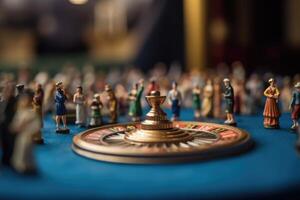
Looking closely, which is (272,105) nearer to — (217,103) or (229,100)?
(229,100)

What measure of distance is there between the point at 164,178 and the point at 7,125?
1355 mm

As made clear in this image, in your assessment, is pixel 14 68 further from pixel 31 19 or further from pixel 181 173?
pixel 181 173

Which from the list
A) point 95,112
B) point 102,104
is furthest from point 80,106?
point 102,104

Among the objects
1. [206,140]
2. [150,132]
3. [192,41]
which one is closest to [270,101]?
[206,140]

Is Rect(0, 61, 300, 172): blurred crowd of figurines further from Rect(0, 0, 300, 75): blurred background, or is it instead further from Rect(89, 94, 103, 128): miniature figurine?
Rect(0, 0, 300, 75): blurred background

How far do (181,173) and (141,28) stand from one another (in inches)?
349

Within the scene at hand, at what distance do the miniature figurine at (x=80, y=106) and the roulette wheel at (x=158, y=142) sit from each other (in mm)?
413

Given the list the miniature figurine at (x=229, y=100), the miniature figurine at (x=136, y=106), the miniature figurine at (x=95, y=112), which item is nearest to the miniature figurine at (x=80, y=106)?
the miniature figurine at (x=95, y=112)

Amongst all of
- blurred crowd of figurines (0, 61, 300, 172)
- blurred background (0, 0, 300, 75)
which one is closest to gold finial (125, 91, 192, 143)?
blurred crowd of figurines (0, 61, 300, 172)

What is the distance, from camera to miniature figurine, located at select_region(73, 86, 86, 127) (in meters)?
5.41

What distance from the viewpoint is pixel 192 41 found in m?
11.6

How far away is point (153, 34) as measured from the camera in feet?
37.6

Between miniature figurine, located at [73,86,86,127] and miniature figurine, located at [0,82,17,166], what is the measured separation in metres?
1.35

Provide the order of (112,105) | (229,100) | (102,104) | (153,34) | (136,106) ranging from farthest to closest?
1. (153,34)
2. (136,106)
3. (112,105)
4. (102,104)
5. (229,100)
